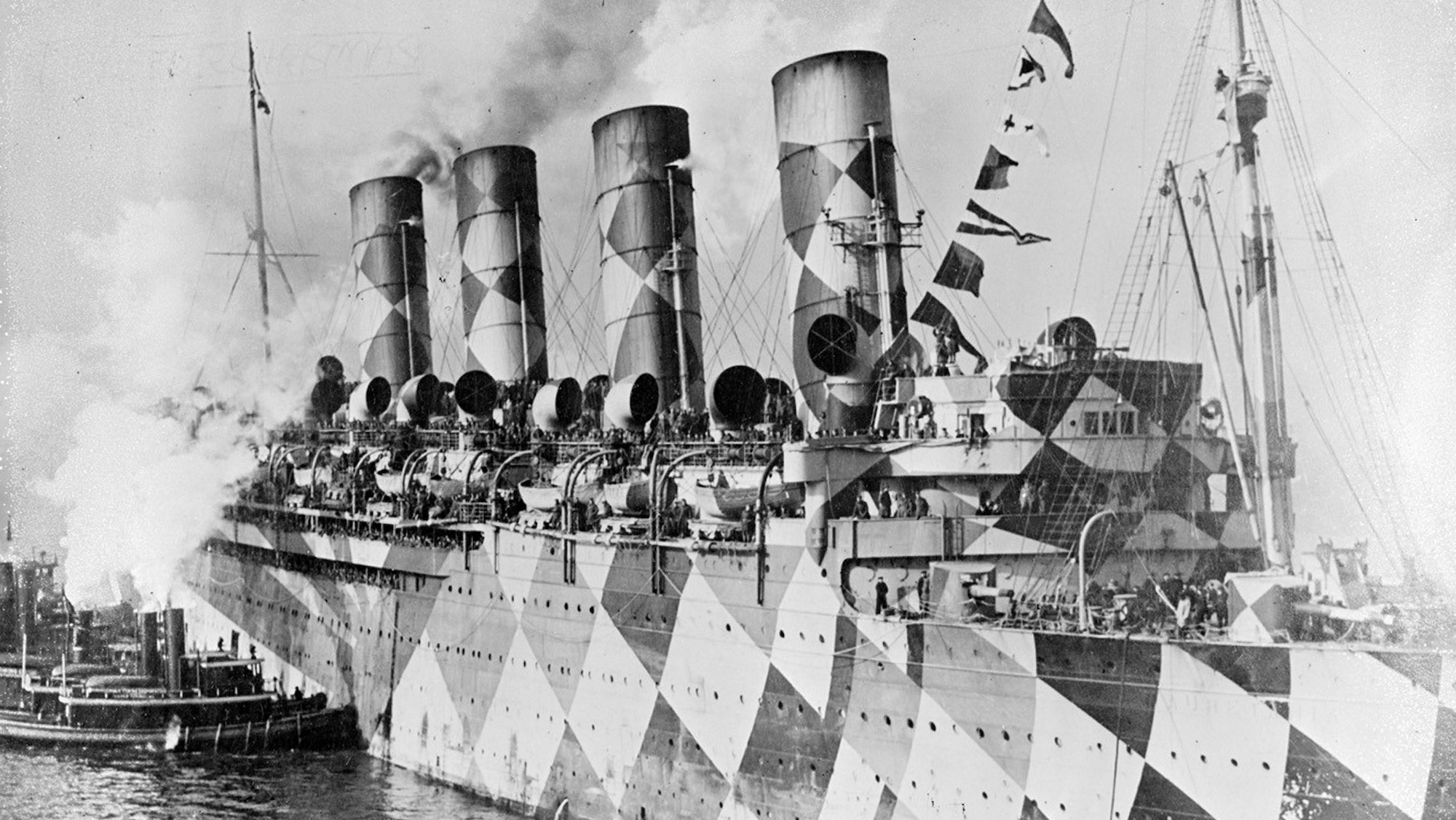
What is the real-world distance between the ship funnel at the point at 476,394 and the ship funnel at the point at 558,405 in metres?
2.74

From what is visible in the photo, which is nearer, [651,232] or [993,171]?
[993,171]

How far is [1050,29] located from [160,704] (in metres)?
21.0

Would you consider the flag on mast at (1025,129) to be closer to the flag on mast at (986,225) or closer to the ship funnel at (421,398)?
the flag on mast at (986,225)

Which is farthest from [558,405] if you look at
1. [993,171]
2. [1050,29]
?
[1050,29]

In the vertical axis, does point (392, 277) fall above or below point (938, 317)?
above

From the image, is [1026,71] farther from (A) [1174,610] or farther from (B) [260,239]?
(B) [260,239]

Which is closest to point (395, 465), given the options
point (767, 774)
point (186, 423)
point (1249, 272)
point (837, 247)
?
point (186, 423)

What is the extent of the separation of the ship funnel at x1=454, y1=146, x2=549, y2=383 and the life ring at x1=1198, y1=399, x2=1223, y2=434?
21.1 m

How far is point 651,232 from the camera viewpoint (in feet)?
102

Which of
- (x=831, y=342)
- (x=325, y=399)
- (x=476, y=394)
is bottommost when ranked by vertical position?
(x=831, y=342)

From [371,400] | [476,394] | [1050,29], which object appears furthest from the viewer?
[371,400]

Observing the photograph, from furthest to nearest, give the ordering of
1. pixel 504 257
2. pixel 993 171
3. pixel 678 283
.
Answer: pixel 504 257, pixel 678 283, pixel 993 171

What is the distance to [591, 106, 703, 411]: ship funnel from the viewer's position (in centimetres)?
3089

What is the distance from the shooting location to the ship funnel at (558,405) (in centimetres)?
2869
